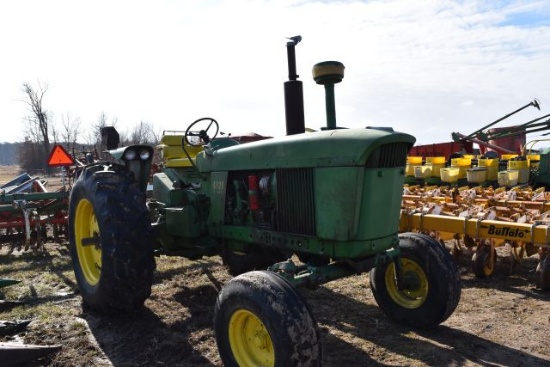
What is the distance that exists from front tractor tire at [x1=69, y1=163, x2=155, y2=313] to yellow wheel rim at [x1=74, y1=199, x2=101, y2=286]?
224 mm

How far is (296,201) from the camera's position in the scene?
3105 millimetres

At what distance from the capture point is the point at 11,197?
22.8 ft

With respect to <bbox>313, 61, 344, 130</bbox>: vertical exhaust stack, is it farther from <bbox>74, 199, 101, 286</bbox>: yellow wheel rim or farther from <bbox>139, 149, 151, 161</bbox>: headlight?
<bbox>74, 199, 101, 286</bbox>: yellow wheel rim

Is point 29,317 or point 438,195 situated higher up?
point 438,195

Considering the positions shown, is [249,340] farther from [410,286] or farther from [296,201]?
[410,286]

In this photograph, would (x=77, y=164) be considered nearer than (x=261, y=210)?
No

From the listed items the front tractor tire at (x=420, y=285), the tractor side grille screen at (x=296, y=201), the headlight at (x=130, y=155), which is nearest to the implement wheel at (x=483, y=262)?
the front tractor tire at (x=420, y=285)

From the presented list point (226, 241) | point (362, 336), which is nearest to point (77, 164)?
point (226, 241)

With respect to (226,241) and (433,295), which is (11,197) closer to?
(226,241)

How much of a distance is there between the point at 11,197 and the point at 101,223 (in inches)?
165

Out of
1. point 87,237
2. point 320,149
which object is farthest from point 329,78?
point 87,237

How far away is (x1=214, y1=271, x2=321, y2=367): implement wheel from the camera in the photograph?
2.41 meters

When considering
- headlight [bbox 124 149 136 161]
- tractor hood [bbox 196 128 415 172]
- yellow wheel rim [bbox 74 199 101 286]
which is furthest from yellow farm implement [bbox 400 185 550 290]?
yellow wheel rim [bbox 74 199 101 286]

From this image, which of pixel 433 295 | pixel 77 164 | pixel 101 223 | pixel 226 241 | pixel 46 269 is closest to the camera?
pixel 433 295
